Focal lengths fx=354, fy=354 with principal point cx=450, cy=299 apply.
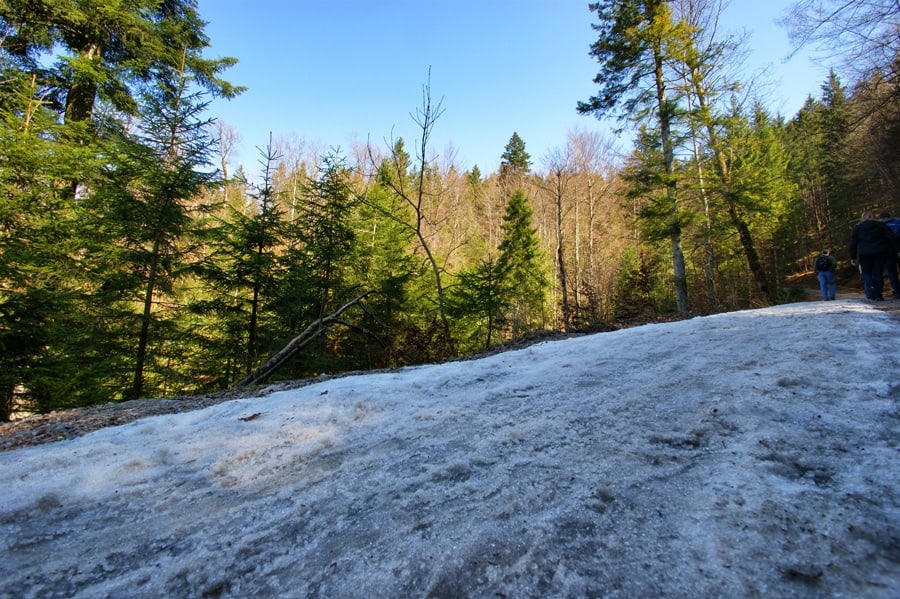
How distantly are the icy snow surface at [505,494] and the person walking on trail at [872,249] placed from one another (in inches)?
225

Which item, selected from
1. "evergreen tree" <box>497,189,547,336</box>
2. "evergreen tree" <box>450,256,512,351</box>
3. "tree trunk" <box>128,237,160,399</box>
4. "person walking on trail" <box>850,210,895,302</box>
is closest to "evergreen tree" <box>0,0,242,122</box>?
"tree trunk" <box>128,237,160,399</box>

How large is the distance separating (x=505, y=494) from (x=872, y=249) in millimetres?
9460

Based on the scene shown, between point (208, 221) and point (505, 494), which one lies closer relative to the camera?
point (505, 494)

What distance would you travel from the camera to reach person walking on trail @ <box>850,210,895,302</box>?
21.7 ft

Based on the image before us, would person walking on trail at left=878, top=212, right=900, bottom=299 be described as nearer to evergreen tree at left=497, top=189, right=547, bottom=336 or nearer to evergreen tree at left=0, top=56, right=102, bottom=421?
evergreen tree at left=497, top=189, right=547, bottom=336

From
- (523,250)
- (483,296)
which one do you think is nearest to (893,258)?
(483,296)

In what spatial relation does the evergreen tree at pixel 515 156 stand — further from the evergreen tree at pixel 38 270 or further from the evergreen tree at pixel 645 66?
the evergreen tree at pixel 38 270

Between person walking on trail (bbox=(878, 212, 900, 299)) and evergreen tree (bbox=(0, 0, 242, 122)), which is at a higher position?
evergreen tree (bbox=(0, 0, 242, 122))

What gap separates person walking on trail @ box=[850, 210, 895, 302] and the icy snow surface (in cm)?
571

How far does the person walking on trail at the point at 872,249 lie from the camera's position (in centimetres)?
663

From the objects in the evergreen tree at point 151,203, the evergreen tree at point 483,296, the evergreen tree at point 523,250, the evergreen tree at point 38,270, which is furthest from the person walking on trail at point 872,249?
the evergreen tree at point 38,270

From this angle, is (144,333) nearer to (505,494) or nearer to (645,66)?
(505,494)

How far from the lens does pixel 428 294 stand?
47.1 feet

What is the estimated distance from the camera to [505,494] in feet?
5.70
